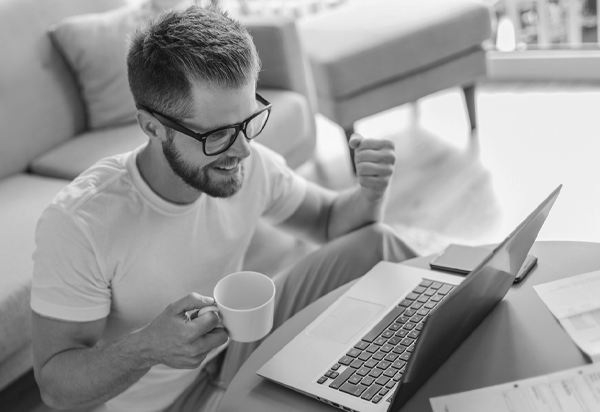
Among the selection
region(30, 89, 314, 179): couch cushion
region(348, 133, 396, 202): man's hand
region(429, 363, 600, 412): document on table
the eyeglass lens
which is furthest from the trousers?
region(30, 89, 314, 179): couch cushion

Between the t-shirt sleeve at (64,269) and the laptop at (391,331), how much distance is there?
36cm

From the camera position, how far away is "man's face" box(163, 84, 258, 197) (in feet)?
3.86

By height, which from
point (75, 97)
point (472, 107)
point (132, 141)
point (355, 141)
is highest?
point (355, 141)

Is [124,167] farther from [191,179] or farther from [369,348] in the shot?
[369,348]

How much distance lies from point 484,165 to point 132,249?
1870mm

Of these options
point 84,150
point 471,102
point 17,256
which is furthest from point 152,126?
point 471,102

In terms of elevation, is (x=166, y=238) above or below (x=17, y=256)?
above

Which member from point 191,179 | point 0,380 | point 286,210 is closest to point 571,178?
point 286,210

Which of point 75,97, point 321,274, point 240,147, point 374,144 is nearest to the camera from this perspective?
point 240,147

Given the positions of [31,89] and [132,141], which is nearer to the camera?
[132,141]

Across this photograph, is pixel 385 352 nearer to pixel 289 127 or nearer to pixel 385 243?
pixel 385 243

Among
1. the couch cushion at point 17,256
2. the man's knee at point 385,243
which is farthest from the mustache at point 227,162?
the couch cushion at point 17,256

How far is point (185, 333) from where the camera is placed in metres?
0.97

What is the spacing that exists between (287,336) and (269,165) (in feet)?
1.63
